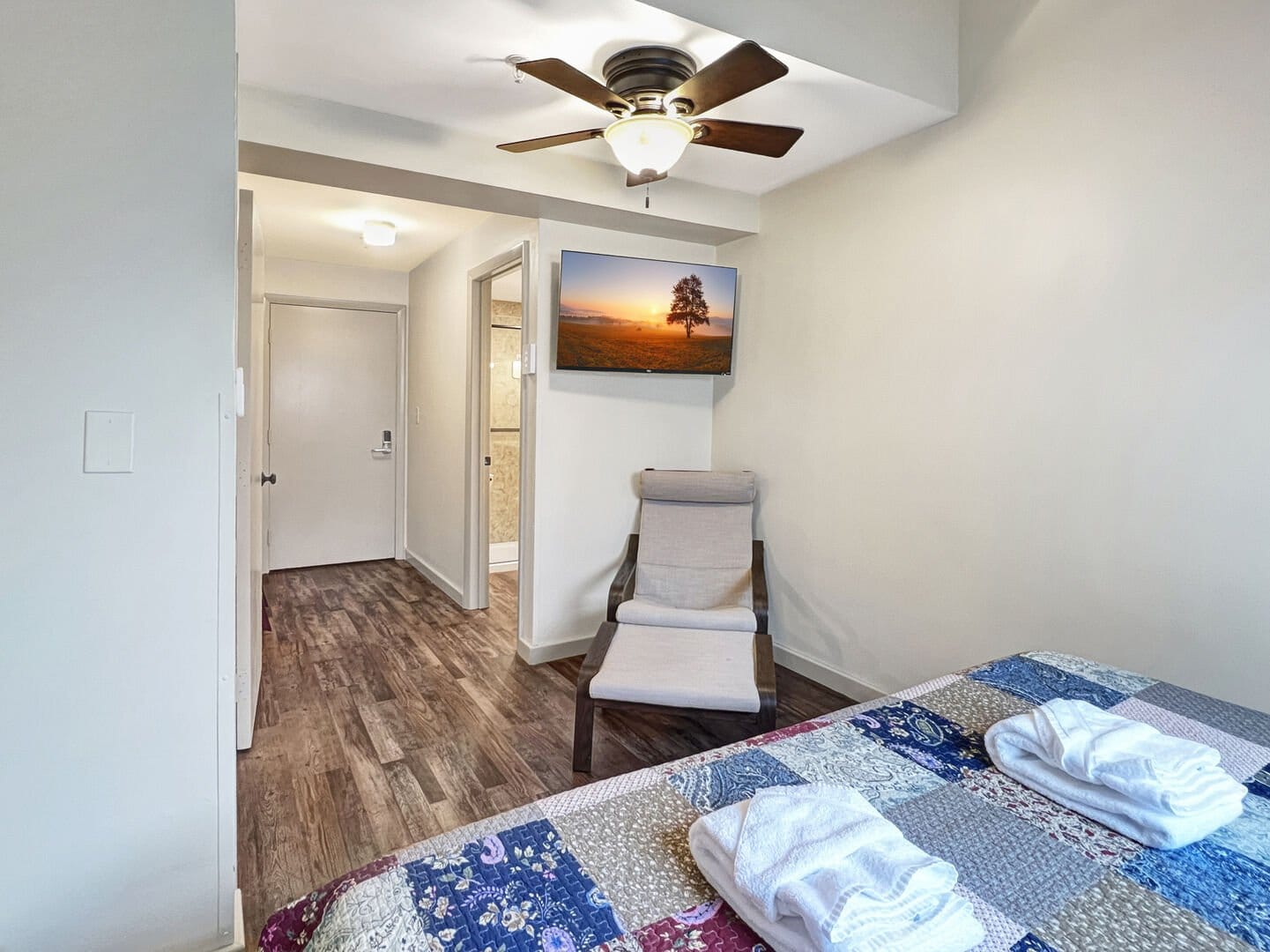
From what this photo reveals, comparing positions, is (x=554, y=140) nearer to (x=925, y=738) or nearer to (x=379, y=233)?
(x=925, y=738)

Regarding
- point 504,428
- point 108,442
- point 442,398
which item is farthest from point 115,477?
point 504,428

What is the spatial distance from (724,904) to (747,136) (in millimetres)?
2103

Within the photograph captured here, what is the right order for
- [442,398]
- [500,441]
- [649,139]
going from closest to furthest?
[649,139] → [442,398] → [500,441]

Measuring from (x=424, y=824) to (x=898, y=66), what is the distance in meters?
2.92

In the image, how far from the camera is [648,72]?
2.04 m

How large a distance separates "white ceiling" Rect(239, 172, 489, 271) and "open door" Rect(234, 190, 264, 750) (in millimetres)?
829

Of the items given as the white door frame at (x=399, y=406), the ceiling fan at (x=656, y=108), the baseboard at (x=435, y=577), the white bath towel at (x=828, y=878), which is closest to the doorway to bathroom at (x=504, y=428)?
the baseboard at (x=435, y=577)

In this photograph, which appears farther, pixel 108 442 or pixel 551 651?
pixel 551 651

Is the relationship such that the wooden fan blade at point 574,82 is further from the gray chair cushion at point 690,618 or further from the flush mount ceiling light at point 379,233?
the flush mount ceiling light at point 379,233

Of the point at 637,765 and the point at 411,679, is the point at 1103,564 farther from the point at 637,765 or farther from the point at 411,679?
the point at 411,679

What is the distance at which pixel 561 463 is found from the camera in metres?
3.40

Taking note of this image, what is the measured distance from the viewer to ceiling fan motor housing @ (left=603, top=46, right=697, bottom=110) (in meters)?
2.01

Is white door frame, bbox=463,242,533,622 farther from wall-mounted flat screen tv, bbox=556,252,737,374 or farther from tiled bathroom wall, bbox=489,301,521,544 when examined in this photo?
tiled bathroom wall, bbox=489,301,521,544

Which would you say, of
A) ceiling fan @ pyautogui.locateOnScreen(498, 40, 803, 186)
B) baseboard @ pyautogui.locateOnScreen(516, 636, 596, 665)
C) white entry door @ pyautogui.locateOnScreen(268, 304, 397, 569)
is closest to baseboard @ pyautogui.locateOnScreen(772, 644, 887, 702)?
baseboard @ pyautogui.locateOnScreen(516, 636, 596, 665)
